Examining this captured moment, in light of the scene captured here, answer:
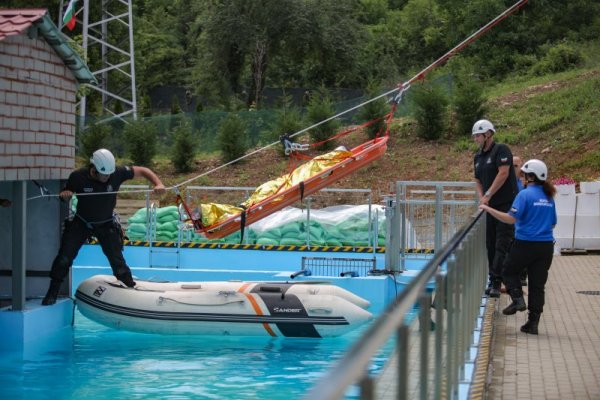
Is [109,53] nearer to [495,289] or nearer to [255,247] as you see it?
[255,247]

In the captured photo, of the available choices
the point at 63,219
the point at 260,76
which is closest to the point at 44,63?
the point at 63,219

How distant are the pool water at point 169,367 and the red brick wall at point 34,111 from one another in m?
2.52

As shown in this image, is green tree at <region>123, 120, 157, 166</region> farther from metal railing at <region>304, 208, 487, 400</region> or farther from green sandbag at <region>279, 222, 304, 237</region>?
Result: metal railing at <region>304, 208, 487, 400</region>

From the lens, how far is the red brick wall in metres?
13.1

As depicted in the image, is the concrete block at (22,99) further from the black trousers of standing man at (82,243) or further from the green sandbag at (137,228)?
the green sandbag at (137,228)

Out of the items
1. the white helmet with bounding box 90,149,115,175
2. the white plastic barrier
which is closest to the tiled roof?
the white helmet with bounding box 90,149,115,175

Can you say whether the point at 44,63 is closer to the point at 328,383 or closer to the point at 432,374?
the point at 432,374

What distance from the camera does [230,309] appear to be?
14.7m

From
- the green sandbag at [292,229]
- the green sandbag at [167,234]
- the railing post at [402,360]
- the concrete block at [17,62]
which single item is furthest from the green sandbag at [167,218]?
the railing post at [402,360]

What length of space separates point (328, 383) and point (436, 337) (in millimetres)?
3253

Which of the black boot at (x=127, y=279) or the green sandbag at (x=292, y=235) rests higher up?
the green sandbag at (x=292, y=235)

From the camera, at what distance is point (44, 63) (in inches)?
551

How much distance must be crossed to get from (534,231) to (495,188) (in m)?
2.02

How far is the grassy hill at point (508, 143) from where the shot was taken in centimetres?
3209
